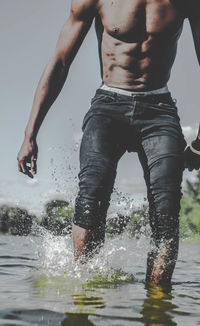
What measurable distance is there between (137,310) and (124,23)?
7.06ft

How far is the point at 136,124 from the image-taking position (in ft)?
10.7

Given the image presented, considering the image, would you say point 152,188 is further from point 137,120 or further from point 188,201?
point 188,201

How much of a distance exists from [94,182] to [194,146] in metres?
0.94

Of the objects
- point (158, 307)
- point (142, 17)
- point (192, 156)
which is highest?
point (142, 17)

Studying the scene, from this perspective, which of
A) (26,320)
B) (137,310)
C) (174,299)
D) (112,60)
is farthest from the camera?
(112,60)

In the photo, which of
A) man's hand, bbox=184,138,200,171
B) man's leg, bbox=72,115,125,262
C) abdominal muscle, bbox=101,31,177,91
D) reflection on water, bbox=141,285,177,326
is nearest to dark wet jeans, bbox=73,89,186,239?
man's leg, bbox=72,115,125,262

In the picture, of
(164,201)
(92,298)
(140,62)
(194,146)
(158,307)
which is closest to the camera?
(158,307)

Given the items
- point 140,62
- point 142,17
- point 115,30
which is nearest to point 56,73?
point 115,30

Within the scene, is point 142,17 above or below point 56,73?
above

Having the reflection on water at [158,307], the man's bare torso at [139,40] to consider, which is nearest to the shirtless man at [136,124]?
the man's bare torso at [139,40]

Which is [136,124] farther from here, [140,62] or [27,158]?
[27,158]

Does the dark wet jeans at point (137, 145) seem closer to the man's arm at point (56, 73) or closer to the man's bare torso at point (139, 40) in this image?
the man's bare torso at point (139, 40)

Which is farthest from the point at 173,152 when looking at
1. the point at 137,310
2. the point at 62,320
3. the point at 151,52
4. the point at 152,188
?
the point at 62,320

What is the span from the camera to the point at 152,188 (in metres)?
3.24
